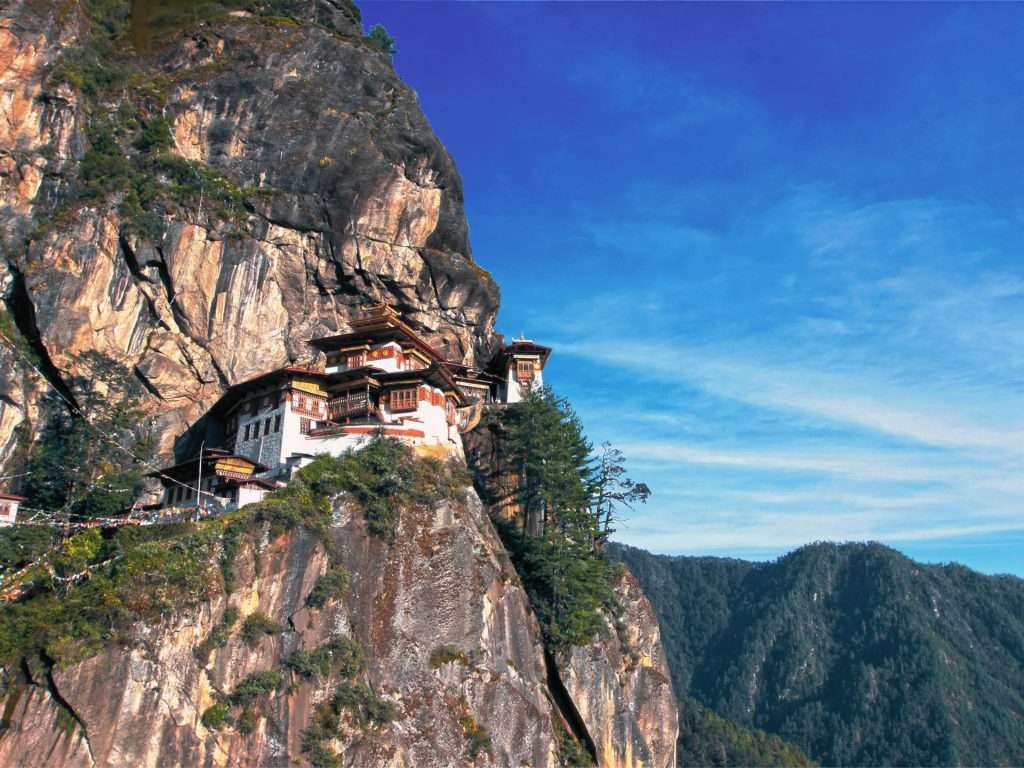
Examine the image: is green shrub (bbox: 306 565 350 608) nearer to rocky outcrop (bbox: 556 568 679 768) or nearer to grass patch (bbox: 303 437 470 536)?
grass patch (bbox: 303 437 470 536)

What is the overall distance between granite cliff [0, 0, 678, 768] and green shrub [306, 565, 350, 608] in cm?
44

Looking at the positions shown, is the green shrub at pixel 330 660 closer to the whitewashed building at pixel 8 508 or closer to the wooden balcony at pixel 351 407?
the wooden balcony at pixel 351 407

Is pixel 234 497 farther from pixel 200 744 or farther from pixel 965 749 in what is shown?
pixel 965 749

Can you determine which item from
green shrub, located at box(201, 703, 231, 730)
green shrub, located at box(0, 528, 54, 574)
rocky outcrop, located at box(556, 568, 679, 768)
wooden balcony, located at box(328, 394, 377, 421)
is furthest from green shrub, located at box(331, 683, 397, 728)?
wooden balcony, located at box(328, 394, 377, 421)

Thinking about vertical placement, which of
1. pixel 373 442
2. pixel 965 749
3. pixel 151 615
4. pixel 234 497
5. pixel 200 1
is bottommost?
pixel 965 749

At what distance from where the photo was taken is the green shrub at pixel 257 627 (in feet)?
120

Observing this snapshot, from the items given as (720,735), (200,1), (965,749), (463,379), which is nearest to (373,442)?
(463,379)

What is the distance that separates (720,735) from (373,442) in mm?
109278

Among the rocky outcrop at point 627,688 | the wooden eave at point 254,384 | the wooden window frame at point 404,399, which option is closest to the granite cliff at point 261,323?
the rocky outcrop at point 627,688

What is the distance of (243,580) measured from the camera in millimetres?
37656

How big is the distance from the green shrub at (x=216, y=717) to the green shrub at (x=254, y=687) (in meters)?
0.59

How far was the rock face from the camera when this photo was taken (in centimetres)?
3241

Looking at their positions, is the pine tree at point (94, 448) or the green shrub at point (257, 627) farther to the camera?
the pine tree at point (94, 448)

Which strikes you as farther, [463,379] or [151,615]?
[463,379]
